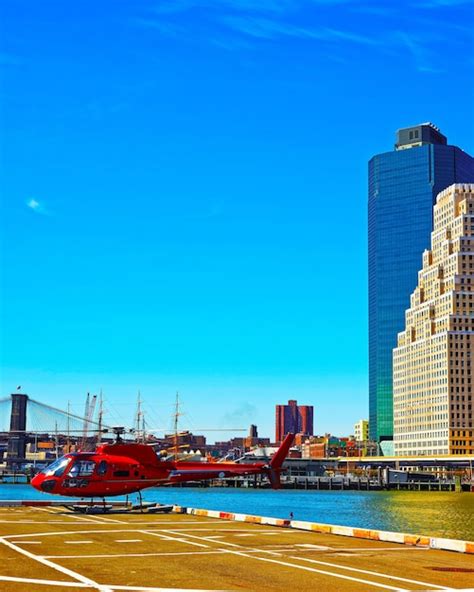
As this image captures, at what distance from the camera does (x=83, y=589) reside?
22.5 meters

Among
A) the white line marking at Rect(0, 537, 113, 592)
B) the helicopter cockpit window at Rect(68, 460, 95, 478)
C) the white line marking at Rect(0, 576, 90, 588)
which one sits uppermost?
the helicopter cockpit window at Rect(68, 460, 95, 478)

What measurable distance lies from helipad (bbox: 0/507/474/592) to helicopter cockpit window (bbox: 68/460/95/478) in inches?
490

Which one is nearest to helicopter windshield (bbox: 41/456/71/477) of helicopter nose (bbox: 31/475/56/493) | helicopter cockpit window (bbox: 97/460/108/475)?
helicopter nose (bbox: 31/475/56/493)

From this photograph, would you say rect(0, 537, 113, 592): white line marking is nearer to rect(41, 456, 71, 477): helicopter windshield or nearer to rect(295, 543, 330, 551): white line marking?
rect(295, 543, 330, 551): white line marking

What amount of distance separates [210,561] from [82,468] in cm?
2957

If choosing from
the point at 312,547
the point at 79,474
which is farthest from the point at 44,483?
the point at 312,547

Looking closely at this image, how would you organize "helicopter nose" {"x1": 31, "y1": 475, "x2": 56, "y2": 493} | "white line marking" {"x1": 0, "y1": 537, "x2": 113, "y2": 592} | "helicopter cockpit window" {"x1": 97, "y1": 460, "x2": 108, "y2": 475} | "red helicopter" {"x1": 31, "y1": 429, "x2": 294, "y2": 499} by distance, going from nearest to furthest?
"white line marking" {"x1": 0, "y1": 537, "x2": 113, "y2": 592}, "helicopter nose" {"x1": 31, "y1": 475, "x2": 56, "y2": 493}, "red helicopter" {"x1": 31, "y1": 429, "x2": 294, "y2": 499}, "helicopter cockpit window" {"x1": 97, "y1": 460, "x2": 108, "y2": 475}

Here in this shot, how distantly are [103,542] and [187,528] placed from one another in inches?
336

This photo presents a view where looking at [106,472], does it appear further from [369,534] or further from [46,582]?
[46,582]

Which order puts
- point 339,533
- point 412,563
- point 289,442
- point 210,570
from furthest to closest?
point 289,442 < point 339,533 < point 412,563 < point 210,570

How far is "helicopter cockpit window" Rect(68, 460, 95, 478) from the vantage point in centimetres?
5681

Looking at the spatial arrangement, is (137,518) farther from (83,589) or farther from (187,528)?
(83,589)

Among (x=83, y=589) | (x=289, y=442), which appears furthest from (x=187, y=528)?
(x=289, y=442)

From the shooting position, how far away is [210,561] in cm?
2909
